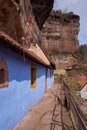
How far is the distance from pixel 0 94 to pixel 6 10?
240 inches

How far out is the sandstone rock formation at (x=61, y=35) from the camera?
144 feet

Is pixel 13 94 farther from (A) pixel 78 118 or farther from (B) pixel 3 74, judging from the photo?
(A) pixel 78 118

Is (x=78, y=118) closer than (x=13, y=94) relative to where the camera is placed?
Yes

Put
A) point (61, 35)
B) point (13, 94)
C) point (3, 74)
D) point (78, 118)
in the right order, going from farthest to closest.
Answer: point (61, 35) → point (13, 94) → point (3, 74) → point (78, 118)

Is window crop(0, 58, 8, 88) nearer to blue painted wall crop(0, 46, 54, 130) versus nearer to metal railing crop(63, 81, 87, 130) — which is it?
blue painted wall crop(0, 46, 54, 130)

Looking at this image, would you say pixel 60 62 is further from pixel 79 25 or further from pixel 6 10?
pixel 6 10

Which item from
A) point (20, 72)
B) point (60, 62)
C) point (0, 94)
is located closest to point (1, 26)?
point (20, 72)

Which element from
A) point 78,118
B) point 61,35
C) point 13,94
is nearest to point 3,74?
point 13,94

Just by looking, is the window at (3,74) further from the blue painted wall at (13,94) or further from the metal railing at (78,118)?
the metal railing at (78,118)

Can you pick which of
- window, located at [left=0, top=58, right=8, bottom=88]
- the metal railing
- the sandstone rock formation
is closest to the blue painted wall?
window, located at [left=0, top=58, right=8, bottom=88]

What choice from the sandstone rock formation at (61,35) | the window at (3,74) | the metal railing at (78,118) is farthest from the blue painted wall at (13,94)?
the sandstone rock formation at (61,35)

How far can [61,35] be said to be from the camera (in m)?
45.0

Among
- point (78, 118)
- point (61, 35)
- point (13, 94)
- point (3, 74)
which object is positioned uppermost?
point (61, 35)

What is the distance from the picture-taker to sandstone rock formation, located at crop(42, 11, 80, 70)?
43.9 m
